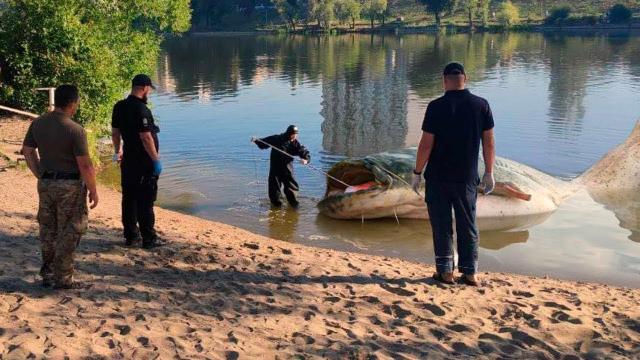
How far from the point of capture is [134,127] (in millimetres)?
7652

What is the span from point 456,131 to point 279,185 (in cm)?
652

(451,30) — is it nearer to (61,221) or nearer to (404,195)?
(404,195)

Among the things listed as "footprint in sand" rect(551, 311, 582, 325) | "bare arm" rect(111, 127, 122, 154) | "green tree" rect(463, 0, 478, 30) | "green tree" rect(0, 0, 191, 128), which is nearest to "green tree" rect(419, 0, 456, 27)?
"green tree" rect(463, 0, 478, 30)

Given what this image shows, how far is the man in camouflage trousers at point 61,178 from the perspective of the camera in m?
6.08

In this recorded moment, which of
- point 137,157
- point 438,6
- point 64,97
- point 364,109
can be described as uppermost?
point 438,6

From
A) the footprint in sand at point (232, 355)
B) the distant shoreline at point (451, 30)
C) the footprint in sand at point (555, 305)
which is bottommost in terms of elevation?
the footprint in sand at point (555, 305)

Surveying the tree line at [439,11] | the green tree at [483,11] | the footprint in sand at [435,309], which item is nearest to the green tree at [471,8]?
the tree line at [439,11]

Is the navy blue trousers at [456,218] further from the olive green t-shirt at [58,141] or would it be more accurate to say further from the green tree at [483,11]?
the green tree at [483,11]

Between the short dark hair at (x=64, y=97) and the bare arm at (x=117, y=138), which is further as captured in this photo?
the bare arm at (x=117, y=138)

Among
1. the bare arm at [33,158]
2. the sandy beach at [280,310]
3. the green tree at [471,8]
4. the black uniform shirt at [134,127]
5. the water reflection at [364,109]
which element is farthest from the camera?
the green tree at [471,8]

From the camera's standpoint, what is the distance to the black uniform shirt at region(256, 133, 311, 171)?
12648mm

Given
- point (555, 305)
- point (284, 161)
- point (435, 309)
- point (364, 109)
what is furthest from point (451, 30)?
point (435, 309)

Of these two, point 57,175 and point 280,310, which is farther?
point 280,310

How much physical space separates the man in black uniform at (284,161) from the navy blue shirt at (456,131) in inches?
220
